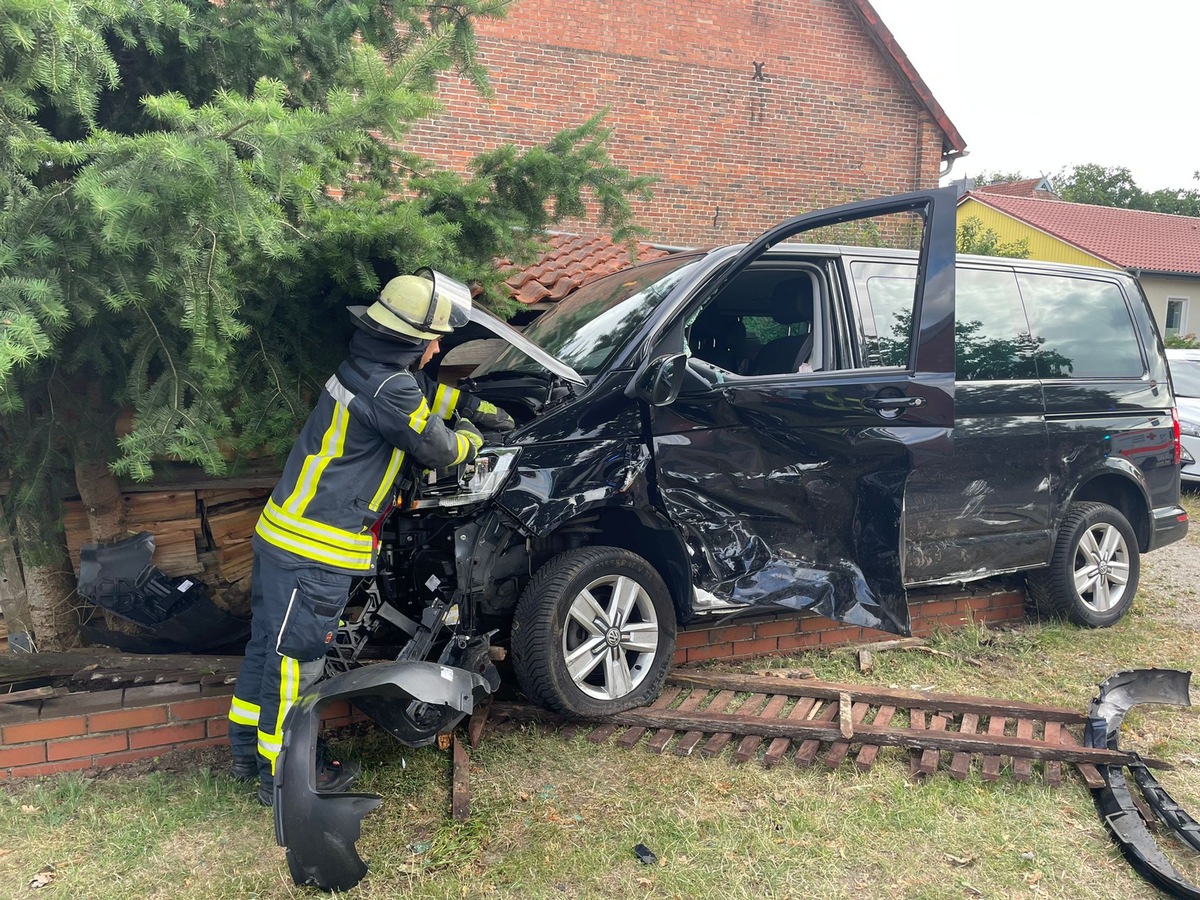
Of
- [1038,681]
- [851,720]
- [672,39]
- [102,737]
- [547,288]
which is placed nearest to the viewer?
[102,737]

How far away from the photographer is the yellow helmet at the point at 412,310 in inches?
120

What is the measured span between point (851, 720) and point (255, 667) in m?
Result: 2.53

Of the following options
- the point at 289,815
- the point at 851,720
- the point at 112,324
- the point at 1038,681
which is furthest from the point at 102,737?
the point at 1038,681

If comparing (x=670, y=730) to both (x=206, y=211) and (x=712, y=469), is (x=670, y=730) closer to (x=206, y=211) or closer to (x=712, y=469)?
(x=712, y=469)

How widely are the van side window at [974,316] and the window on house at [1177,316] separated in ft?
103

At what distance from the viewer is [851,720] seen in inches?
146

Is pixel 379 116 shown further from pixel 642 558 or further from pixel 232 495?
pixel 232 495

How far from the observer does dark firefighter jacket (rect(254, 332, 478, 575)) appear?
3.03m

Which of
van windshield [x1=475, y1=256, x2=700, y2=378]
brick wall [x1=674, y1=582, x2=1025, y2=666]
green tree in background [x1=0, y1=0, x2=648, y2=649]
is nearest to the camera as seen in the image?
green tree in background [x1=0, y1=0, x2=648, y2=649]

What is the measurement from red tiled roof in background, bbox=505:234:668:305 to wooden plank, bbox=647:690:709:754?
2318 millimetres

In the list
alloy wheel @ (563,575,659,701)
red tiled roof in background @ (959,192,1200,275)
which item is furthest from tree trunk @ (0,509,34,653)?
red tiled roof in background @ (959,192,1200,275)

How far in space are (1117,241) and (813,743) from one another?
33829 mm

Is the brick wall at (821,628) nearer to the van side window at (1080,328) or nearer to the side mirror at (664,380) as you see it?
the van side window at (1080,328)

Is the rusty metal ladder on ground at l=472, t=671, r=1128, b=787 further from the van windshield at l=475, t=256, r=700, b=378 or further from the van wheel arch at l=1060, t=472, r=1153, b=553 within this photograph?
the van wheel arch at l=1060, t=472, r=1153, b=553
